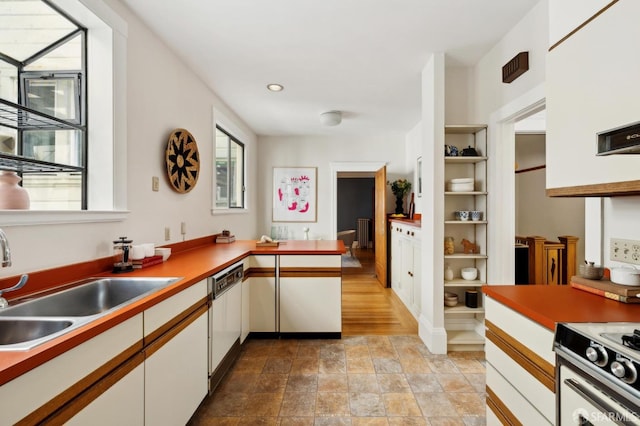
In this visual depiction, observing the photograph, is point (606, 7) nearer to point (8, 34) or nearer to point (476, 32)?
point (476, 32)

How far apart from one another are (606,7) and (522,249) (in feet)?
7.43

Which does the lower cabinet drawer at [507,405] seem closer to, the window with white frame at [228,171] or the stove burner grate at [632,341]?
the stove burner grate at [632,341]

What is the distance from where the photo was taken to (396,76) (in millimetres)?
2990

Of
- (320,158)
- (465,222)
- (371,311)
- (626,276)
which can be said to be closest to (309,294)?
(371,311)

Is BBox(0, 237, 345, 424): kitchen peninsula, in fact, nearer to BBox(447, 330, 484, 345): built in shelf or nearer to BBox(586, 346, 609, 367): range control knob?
BBox(586, 346, 609, 367): range control knob

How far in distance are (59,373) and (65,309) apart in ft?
2.26

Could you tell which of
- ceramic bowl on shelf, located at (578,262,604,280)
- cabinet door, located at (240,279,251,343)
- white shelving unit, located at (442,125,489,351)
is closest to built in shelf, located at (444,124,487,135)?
white shelving unit, located at (442,125,489,351)

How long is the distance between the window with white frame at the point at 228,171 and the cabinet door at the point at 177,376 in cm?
216

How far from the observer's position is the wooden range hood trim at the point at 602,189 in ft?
3.36

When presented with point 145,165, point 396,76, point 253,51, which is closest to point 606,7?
point 396,76

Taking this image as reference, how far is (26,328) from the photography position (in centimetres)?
104

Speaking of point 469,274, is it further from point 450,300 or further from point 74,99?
point 74,99

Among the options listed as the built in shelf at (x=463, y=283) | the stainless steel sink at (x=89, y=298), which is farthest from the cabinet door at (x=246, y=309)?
the built in shelf at (x=463, y=283)

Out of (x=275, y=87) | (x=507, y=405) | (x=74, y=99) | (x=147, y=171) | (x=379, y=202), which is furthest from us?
(x=379, y=202)
